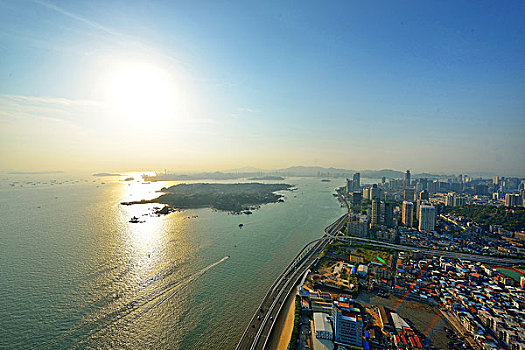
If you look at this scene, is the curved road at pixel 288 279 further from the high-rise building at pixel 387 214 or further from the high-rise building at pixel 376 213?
the high-rise building at pixel 387 214

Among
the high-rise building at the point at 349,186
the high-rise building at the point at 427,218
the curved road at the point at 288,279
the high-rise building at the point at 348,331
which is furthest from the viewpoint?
the high-rise building at the point at 349,186

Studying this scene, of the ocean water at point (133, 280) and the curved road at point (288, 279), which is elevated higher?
the ocean water at point (133, 280)

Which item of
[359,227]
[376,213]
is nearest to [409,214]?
[376,213]

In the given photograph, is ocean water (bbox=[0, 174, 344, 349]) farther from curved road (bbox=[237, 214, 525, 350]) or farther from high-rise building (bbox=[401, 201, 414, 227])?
high-rise building (bbox=[401, 201, 414, 227])

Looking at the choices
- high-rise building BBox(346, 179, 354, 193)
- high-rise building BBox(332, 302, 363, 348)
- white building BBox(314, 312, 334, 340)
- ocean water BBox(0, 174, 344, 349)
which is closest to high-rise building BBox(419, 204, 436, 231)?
ocean water BBox(0, 174, 344, 349)

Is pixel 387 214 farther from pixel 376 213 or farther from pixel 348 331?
pixel 348 331

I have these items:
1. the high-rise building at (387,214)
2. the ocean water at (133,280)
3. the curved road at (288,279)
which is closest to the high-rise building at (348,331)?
the curved road at (288,279)

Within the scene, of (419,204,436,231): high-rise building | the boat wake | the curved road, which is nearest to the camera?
the boat wake
